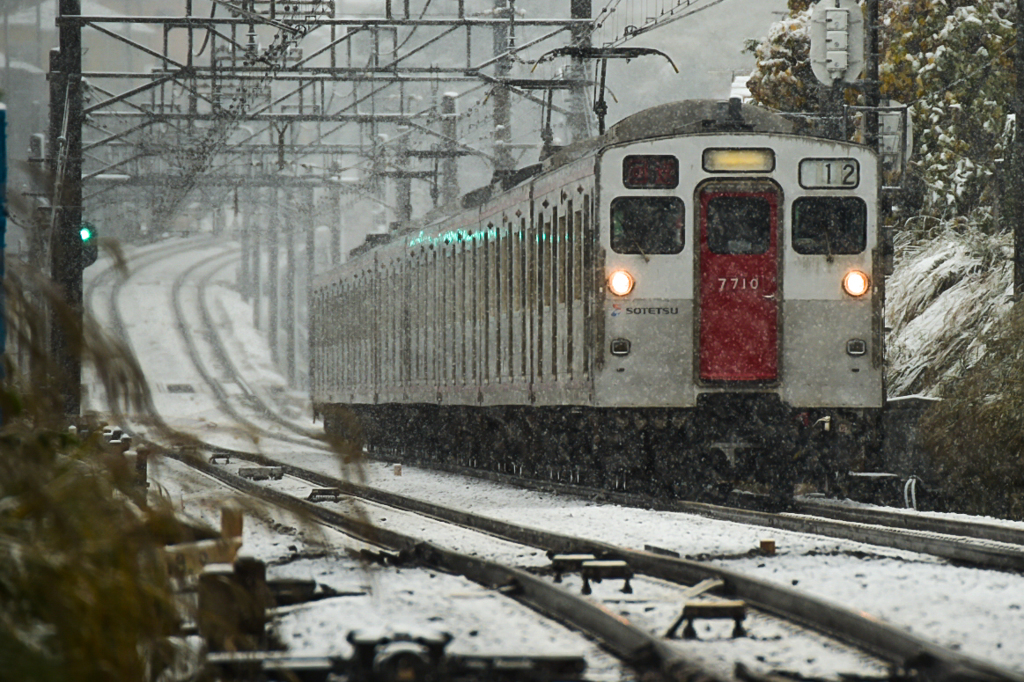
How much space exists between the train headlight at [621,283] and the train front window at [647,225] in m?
0.20

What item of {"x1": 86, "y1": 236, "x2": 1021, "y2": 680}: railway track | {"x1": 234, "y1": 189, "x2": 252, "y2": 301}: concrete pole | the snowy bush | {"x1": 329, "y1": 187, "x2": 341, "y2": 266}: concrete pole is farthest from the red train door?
{"x1": 234, "y1": 189, "x2": 252, "y2": 301}: concrete pole

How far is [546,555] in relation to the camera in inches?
300

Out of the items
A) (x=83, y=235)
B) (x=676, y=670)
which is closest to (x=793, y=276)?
(x=676, y=670)

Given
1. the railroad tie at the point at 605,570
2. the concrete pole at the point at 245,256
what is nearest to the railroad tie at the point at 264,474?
the railroad tie at the point at 605,570

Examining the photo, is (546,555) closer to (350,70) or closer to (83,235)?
(83,235)

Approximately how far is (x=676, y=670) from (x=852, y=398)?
25.7ft

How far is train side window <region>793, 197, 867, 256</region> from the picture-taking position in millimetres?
11992

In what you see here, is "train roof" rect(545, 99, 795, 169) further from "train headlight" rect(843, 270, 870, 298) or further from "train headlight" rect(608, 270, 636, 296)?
"train headlight" rect(843, 270, 870, 298)

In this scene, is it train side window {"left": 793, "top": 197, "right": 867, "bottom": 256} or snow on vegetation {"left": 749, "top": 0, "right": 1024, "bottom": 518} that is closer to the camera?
train side window {"left": 793, "top": 197, "right": 867, "bottom": 256}

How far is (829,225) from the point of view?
12.1 metres

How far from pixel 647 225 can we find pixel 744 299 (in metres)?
Result: 0.98

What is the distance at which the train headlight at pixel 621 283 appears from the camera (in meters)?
11.9

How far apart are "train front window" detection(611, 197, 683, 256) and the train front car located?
0.01m

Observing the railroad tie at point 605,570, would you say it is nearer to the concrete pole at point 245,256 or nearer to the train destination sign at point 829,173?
the train destination sign at point 829,173
